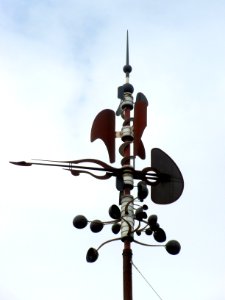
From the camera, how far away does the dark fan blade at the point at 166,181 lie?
37.2 feet

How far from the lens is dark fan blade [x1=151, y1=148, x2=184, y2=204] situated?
11352mm

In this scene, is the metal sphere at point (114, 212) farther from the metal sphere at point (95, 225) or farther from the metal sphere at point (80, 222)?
the metal sphere at point (80, 222)

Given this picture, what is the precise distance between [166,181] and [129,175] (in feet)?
2.51

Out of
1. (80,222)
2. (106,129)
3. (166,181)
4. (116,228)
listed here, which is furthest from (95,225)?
(106,129)

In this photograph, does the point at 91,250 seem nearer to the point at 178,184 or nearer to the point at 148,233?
the point at 148,233

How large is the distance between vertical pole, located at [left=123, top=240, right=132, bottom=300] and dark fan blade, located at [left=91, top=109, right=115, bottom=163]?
221 centimetres

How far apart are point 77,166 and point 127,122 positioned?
157 cm

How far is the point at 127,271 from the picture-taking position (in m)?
10.1

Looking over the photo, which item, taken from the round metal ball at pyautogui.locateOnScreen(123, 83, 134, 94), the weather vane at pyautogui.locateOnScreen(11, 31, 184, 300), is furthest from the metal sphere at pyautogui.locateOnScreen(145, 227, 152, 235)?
the round metal ball at pyautogui.locateOnScreen(123, 83, 134, 94)

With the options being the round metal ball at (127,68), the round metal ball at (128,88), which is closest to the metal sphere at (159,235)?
the round metal ball at (128,88)

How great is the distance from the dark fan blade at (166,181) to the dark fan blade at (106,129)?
929mm

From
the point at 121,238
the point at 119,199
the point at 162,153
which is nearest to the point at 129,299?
the point at 121,238

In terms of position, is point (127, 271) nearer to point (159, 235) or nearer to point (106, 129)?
point (159, 235)

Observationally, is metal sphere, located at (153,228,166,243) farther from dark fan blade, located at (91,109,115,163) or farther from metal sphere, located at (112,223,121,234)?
dark fan blade, located at (91,109,115,163)
